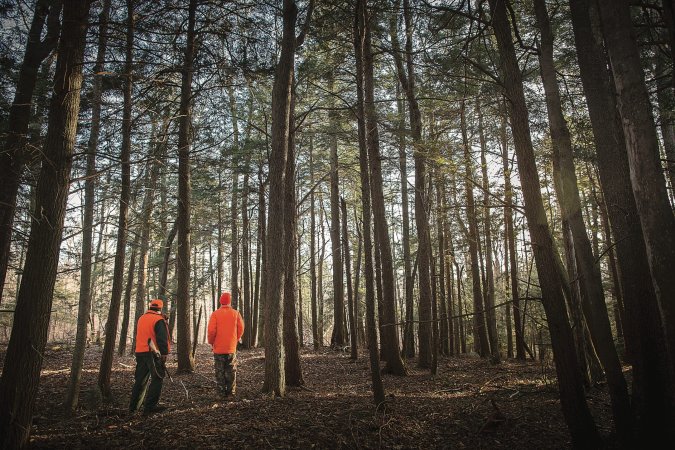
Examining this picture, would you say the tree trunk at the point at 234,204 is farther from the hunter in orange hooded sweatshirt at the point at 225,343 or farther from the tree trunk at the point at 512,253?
the tree trunk at the point at 512,253

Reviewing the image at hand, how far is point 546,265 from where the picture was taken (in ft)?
15.6

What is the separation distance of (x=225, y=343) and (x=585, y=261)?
6.66m

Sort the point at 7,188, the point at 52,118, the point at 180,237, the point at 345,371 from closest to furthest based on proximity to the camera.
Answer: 1. the point at 52,118
2. the point at 7,188
3. the point at 180,237
4. the point at 345,371

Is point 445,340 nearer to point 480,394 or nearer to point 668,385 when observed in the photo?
point 480,394

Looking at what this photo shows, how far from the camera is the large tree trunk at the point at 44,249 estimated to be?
14.2ft

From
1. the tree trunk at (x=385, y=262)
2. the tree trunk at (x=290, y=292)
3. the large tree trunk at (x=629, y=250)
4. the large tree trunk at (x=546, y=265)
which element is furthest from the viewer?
the tree trunk at (x=385, y=262)

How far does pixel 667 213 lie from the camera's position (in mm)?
3455

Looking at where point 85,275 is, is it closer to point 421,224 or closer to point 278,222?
point 278,222

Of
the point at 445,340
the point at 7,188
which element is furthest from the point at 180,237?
the point at 445,340

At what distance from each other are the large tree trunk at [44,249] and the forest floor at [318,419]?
59cm

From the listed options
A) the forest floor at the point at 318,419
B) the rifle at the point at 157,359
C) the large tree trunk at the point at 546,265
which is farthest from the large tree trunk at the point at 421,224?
the rifle at the point at 157,359

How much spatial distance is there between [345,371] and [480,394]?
4.74 meters

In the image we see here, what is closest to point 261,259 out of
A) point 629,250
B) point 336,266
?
point 336,266

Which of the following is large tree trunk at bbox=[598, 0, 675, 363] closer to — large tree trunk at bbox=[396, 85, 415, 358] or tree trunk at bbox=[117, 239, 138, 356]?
large tree trunk at bbox=[396, 85, 415, 358]
